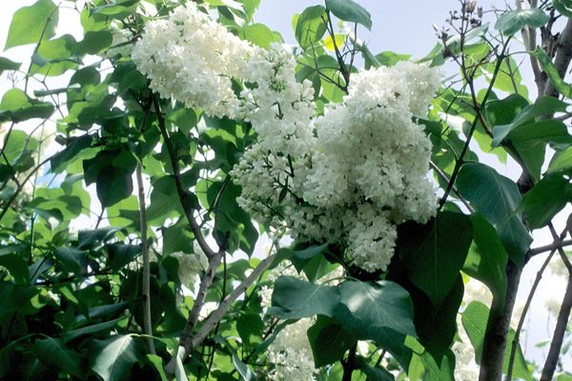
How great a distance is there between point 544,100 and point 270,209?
41 centimetres

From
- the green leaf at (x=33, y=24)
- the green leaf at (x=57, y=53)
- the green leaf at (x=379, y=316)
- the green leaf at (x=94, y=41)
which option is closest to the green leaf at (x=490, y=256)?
the green leaf at (x=379, y=316)

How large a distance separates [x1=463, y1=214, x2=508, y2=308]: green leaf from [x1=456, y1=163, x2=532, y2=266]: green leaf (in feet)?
0.05

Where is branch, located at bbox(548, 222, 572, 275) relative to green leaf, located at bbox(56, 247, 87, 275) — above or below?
above

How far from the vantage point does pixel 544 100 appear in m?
1.09

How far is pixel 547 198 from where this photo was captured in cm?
111

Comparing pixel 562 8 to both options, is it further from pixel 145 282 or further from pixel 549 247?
pixel 145 282

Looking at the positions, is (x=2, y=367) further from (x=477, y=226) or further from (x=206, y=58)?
(x=477, y=226)

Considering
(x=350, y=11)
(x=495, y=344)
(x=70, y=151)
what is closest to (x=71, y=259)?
(x=70, y=151)

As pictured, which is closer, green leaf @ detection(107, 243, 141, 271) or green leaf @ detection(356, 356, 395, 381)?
green leaf @ detection(356, 356, 395, 381)

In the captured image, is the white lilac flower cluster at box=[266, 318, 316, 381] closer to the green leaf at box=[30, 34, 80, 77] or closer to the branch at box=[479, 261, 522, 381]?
the branch at box=[479, 261, 522, 381]

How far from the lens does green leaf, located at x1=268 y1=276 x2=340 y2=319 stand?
93 cm

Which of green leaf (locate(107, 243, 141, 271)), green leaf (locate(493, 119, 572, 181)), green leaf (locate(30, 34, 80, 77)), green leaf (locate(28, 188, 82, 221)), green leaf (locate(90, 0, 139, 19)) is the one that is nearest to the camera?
green leaf (locate(493, 119, 572, 181))

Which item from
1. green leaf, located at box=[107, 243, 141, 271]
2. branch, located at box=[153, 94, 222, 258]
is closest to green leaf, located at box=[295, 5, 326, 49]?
branch, located at box=[153, 94, 222, 258]

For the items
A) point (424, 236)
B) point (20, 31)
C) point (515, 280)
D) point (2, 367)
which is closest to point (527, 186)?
point (515, 280)
